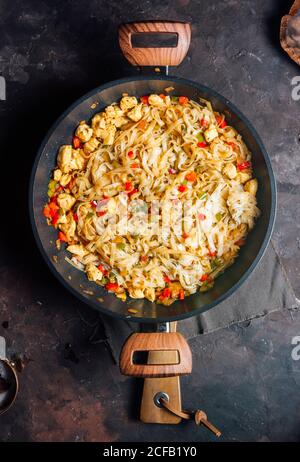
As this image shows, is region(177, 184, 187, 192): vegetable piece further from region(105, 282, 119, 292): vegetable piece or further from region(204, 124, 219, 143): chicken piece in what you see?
region(105, 282, 119, 292): vegetable piece

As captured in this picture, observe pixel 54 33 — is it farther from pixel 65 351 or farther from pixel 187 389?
pixel 187 389

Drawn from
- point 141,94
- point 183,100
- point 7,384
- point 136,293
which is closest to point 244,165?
point 183,100

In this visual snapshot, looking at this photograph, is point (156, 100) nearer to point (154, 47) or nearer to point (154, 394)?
point (154, 47)

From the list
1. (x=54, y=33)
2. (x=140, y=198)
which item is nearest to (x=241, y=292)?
(x=140, y=198)

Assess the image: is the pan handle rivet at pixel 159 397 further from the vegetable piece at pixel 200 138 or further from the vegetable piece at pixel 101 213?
the vegetable piece at pixel 200 138

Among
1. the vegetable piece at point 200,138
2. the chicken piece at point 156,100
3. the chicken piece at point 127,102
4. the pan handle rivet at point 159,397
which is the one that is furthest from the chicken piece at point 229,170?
the pan handle rivet at point 159,397
